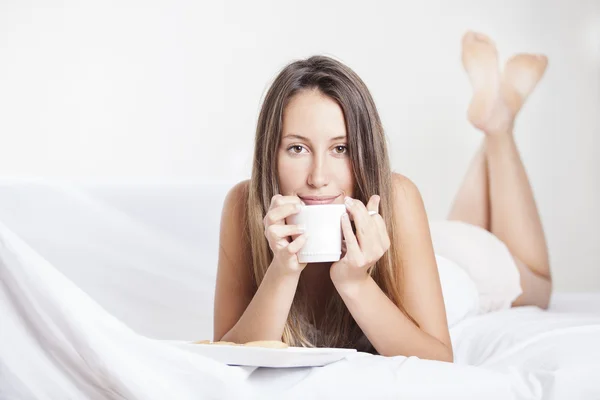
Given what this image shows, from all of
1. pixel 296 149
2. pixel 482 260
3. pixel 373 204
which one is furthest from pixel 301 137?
pixel 482 260

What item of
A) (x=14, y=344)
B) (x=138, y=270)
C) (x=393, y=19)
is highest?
(x=393, y=19)

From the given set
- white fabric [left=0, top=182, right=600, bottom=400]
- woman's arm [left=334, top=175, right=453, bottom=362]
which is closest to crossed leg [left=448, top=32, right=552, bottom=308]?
white fabric [left=0, top=182, right=600, bottom=400]

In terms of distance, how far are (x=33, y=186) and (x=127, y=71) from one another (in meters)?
1.01

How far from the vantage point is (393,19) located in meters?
2.89

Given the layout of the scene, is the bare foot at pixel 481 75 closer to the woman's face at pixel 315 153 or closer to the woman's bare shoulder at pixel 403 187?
the woman's bare shoulder at pixel 403 187

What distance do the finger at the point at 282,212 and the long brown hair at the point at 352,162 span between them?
22 cm

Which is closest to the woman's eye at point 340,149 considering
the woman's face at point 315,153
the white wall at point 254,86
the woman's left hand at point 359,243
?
the woman's face at point 315,153

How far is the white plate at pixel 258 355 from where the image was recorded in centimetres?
85

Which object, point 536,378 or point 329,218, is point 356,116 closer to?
point 329,218

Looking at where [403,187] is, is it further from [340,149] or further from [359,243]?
[359,243]

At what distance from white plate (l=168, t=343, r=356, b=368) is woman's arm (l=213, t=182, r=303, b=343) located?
9.7 inches

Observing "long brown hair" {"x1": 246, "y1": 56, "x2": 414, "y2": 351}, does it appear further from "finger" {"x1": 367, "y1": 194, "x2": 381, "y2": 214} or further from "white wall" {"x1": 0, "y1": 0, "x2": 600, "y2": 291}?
"white wall" {"x1": 0, "y1": 0, "x2": 600, "y2": 291}

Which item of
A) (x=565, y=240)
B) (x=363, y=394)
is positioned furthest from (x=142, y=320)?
(x=565, y=240)

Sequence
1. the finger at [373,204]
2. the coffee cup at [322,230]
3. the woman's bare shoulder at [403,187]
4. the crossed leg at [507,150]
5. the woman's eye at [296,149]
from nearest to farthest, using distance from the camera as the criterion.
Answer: the coffee cup at [322,230] < the finger at [373,204] < the woman's eye at [296,149] < the woman's bare shoulder at [403,187] < the crossed leg at [507,150]
